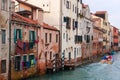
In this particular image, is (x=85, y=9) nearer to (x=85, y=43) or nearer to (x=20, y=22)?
→ (x=85, y=43)

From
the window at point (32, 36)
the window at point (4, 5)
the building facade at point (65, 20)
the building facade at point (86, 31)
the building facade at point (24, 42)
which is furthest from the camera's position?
the building facade at point (86, 31)

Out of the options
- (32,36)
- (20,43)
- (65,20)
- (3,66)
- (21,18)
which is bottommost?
(3,66)

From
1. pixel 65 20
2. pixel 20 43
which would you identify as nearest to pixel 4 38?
pixel 20 43

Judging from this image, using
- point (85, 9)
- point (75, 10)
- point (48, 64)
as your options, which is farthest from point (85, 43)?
point (48, 64)

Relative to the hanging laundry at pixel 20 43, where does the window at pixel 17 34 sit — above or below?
above

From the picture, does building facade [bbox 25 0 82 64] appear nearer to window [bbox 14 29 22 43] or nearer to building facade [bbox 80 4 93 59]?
building facade [bbox 80 4 93 59]

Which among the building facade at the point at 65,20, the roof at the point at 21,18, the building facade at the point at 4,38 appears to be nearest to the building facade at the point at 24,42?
the roof at the point at 21,18

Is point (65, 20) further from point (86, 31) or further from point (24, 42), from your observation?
point (86, 31)

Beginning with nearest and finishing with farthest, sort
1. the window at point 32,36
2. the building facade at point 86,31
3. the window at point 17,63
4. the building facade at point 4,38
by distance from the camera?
1. the building facade at point 4,38
2. the window at point 17,63
3. the window at point 32,36
4. the building facade at point 86,31

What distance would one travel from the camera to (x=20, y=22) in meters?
30.1

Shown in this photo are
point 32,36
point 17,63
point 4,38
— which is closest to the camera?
point 4,38

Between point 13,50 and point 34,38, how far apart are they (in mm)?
5639

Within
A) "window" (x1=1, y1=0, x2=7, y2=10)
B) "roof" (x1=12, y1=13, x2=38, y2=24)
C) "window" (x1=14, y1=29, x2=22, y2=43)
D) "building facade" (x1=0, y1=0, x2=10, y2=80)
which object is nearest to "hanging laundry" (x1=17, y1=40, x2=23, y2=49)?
"window" (x1=14, y1=29, x2=22, y2=43)

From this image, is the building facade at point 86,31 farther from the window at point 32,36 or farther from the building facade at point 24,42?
the window at point 32,36
